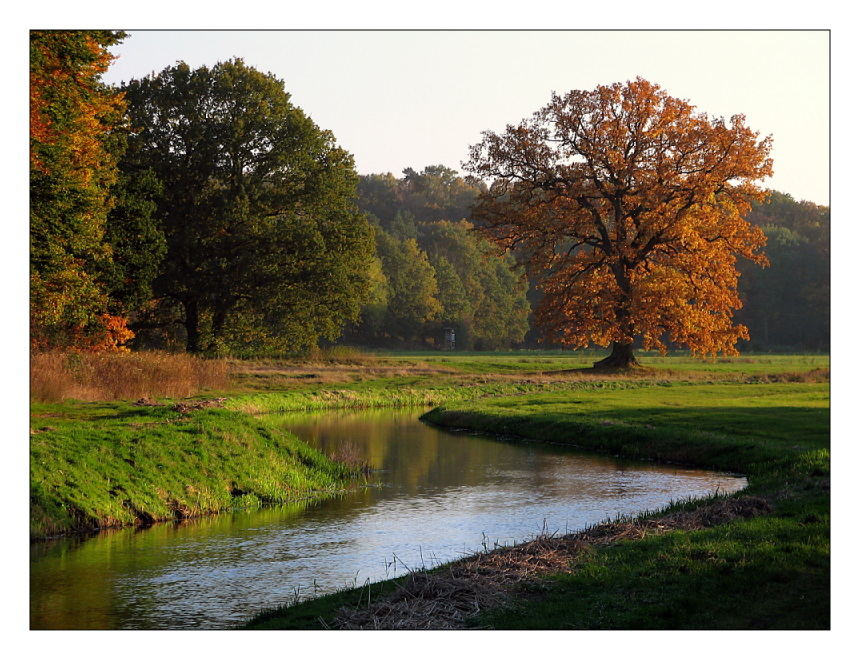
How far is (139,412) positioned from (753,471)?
16.0 meters

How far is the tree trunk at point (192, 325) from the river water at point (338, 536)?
2647cm

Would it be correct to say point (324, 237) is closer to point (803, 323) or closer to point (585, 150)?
point (585, 150)

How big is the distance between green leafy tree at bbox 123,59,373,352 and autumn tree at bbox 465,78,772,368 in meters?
8.56

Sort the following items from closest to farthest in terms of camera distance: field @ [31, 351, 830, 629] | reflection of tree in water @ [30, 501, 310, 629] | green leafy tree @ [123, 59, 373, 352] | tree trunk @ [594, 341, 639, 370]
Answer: field @ [31, 351, 830, 629] → reflection of tree in water @ [30, 501, 310, 629] → green leafy tree @ [123, 59, 373, 352] → tree trunk @ [594, 341, 639, 370]

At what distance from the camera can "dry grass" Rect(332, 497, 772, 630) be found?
34.1 feet

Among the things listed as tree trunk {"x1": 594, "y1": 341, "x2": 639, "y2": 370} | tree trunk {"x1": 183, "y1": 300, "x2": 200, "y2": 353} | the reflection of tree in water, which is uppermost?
tree trunk {"x1": 183, "y1": 300, "x2": 200, "y2": 353}

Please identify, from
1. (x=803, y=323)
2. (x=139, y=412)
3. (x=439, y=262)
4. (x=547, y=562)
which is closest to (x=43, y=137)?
(x=139, y=412)

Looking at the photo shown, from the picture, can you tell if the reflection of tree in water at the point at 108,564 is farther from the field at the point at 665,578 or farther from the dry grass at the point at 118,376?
the dry grass at the point at 118,376

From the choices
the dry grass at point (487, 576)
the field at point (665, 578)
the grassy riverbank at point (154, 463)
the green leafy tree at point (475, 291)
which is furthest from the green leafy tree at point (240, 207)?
the green leafy tree at point (475, 291)

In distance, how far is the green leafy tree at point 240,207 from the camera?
1969 inches

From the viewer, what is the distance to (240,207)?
1945 inches

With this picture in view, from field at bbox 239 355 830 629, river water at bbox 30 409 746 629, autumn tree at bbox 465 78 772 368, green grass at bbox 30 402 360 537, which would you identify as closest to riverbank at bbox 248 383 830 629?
field at bbox 239 355 830 629

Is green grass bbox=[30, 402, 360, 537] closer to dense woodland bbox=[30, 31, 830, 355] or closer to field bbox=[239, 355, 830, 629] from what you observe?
field bbox=[239, 355, 830, 629]

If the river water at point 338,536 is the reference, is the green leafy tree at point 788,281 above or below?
above
